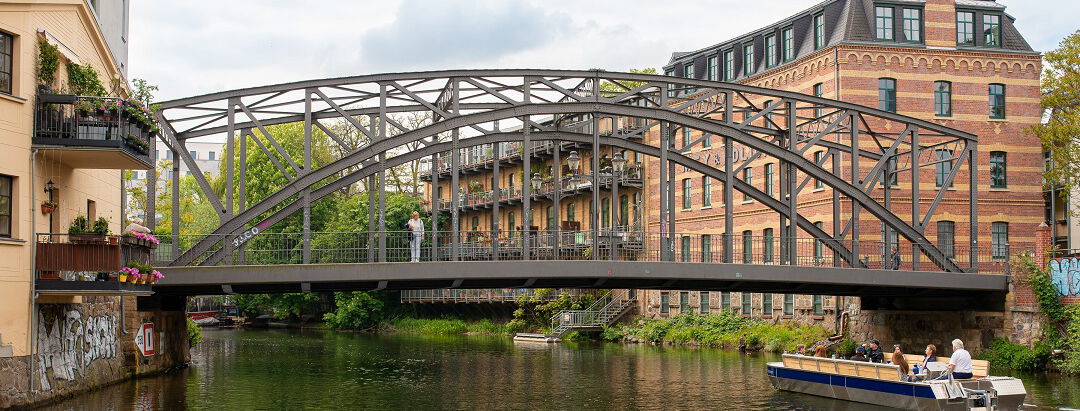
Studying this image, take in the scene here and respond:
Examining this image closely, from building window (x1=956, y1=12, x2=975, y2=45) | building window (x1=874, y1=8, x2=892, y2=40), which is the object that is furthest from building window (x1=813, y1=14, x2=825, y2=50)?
building window (x1=956, y1=12, x2=975, y2=45)

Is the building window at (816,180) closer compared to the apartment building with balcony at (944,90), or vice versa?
the apartment building with balcony at (944,90)

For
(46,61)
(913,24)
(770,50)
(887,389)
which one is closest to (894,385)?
(887,389)

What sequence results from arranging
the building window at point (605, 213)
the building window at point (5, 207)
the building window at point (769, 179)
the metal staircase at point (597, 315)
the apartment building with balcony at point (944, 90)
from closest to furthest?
the building window at point (5, 207) < the apartment building with balcony at point (944, 90) < the building window at point (769, 179) < the metal staircase at point (597, 315) < the building window at point (605, 213)

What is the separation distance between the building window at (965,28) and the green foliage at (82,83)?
102 feet

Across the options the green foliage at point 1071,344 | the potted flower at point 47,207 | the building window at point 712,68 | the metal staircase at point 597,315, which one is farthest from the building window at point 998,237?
the potted flower at point 47,207

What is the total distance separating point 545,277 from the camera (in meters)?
27.8

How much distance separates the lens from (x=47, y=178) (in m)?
23.8

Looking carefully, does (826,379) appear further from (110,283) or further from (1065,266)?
(110,283)

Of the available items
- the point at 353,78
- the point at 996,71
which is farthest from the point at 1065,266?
the point at 353,78

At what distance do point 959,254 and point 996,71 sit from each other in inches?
287

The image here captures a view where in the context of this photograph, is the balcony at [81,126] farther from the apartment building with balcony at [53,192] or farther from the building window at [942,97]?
the building window at [942,97]

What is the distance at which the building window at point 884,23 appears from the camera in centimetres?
4222

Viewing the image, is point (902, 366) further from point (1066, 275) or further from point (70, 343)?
point (70, 343)

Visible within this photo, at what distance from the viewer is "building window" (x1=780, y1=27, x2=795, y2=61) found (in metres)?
44.6
